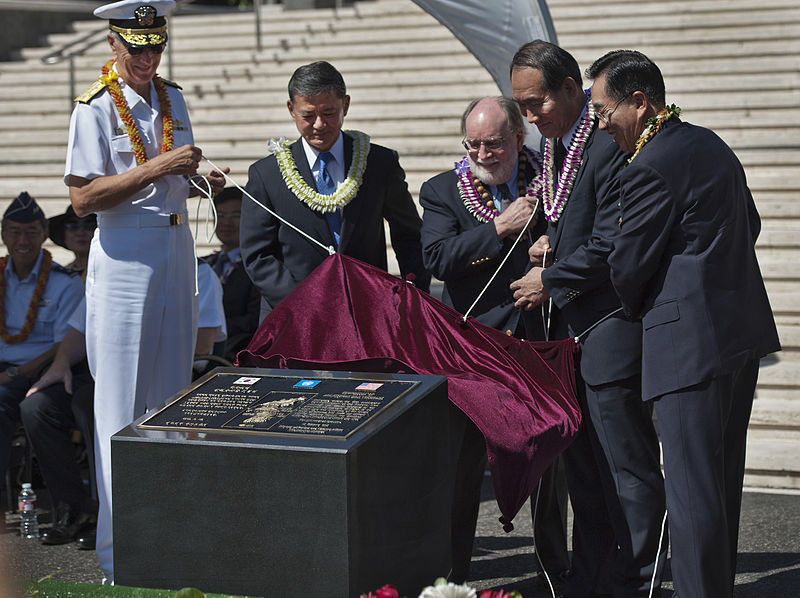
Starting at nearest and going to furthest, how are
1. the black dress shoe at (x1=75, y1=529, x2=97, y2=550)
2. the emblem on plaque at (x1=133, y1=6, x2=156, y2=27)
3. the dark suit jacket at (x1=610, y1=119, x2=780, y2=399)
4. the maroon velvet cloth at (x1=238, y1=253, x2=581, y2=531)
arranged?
1. the dark suit jacket at (x1=610, y1=119, x2=780, y2=399)
2. the maroon velvet cloth at (x1=238, y1=253, x2=581, y2=531)
3. the emblem on plaque at (x1=133, y1=6, x2=156, y2=27)
4. the black dress shoe at (x1=75, y1=529, x2=97, y2=550)

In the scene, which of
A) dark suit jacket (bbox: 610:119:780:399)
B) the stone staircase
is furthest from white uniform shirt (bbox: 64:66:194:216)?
the stone staircase

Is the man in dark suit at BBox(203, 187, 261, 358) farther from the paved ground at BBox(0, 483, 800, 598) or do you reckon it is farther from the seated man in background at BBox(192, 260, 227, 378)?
the paved ground at BBox(0, 483, 800, 598)

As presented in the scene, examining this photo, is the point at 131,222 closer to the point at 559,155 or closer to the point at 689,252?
the point at 559,155

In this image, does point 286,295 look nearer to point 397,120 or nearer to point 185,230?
point 185,230

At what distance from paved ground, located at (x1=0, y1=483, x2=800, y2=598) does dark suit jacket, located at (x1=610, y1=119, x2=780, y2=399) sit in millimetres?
1320

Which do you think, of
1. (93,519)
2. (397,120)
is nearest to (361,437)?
(93,519)

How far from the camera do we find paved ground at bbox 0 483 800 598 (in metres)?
4.43

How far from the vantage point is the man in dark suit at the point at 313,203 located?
441 cm

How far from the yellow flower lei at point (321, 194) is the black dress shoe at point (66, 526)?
2117 millimetres

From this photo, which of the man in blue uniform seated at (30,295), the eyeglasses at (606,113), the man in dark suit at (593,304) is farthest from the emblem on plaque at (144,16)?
the man in blue uniform seated at (30,295)

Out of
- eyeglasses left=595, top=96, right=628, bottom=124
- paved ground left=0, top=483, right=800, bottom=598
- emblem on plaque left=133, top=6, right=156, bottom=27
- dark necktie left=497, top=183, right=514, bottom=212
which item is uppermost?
emblem on plaque left=133, top=6, right=156, bottom=27

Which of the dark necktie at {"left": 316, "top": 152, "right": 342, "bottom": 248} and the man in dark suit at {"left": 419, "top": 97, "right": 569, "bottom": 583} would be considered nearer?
the man in dark suit at {"left": 419, "top": 97, "right": 569, "bottom": 583}

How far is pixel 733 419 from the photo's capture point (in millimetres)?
3559

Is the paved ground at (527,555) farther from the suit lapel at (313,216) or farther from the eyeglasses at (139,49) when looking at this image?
the eyeglasses at (139,49)
